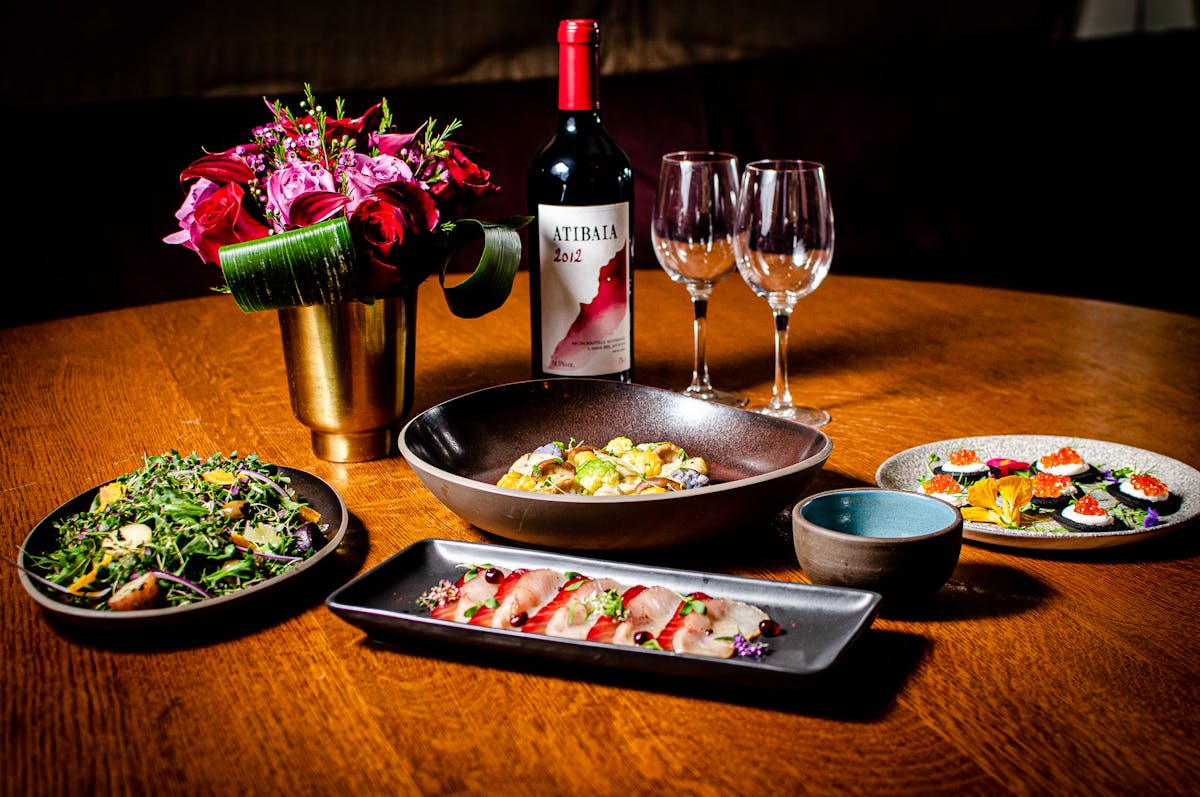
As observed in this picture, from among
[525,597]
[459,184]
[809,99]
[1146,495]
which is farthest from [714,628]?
[809,99]

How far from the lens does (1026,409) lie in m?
1.29

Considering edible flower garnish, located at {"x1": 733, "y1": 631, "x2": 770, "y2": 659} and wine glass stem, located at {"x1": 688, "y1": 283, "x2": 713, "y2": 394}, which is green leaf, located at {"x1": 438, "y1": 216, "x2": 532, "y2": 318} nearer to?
wine glass stem, located at {"x1": 688, "y1": 283, "x2": 713, "y2": 394}

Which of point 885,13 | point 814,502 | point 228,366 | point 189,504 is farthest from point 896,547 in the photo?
point 885,13

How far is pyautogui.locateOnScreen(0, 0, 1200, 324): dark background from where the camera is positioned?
2592 mm

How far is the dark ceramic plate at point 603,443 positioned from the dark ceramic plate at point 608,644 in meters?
0.04

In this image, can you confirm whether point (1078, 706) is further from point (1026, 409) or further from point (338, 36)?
point (338, 36)

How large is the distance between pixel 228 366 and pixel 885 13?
2.53 meters

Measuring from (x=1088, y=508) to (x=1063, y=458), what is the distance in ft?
0.37

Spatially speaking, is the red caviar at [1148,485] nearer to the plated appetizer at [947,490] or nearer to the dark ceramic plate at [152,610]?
the plated appetizer at [947,490]

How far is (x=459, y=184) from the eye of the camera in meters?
1.13

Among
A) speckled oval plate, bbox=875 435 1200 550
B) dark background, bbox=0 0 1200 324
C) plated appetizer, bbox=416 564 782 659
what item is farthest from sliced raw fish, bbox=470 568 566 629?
dark background, bbox=0 0 1200 324

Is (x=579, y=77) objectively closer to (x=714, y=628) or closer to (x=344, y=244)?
(x=344, y=244)

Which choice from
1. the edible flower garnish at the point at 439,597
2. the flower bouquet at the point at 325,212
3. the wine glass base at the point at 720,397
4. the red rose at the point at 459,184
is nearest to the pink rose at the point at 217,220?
the flower bouquet at the point at 325,212

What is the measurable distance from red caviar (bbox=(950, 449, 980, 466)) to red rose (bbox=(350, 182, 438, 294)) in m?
0.55
